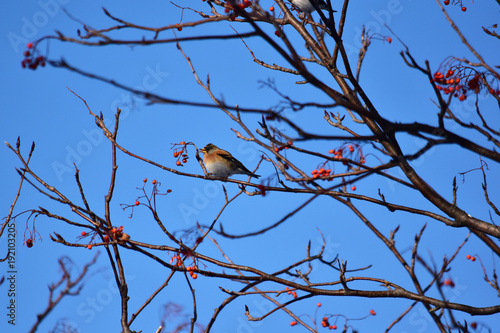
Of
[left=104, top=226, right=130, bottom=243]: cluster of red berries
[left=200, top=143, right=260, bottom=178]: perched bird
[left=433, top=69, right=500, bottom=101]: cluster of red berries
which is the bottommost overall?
[left=104, top=226, right=130, bottom=243]: cluster of red berries

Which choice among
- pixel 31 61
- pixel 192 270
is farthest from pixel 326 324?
pixel 31 61

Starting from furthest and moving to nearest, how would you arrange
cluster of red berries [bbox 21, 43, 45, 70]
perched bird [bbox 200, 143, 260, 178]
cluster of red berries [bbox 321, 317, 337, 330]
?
perched bird [bbox 200, 143, 260, 178] < cluster of red berries [bbox 321, 317, 337, 330] < cluster of red berries [bbox 21, 43, 45, 70]

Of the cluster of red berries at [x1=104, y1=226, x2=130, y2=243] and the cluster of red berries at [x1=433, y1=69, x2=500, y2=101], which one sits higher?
the cluster of red berries at [x1=433, y1=69, x2=500, y2=101]

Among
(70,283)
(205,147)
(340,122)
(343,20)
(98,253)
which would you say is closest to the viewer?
(70,283)

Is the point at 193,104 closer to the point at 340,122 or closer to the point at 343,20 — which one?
the point at 343,20

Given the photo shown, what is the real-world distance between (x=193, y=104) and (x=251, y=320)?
2.44 metres

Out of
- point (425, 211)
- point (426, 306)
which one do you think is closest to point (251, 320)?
point (426, 306)

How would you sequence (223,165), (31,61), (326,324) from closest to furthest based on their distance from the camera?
(31,61) → (326,324) → (223,165)

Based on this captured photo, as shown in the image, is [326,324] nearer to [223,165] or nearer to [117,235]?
[117,235]

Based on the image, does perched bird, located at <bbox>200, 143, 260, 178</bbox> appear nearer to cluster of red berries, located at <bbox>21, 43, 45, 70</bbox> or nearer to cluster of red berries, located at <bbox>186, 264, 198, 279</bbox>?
cluster of red berries, located at <bbox>186, 264, 198, 279</bbox>

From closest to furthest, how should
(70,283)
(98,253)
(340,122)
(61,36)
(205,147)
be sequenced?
(61,36), (70,283), (98,253), (340,122), (205,147)

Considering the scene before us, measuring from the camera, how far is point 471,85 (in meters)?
4.37

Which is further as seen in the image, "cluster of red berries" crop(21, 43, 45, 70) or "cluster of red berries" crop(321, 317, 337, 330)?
"cluster of red berries" crop(321, 317, 337, 330)

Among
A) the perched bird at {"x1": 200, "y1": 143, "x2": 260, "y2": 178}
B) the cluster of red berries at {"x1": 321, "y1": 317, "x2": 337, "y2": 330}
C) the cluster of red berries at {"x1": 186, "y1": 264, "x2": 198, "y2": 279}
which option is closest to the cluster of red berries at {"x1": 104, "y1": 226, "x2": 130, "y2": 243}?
the cluster of red berries at {"x1": 186, "y1": 264, "x2": 198, "y2": 279}
